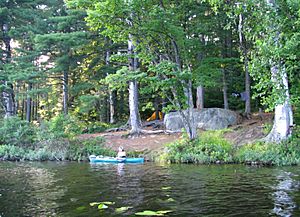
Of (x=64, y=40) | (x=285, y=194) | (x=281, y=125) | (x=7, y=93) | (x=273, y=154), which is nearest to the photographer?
(x=285, y=194)

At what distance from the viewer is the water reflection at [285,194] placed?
682cm

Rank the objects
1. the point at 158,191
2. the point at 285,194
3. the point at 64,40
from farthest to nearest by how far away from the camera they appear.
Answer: the point at 64,40 < the point at 158,191 < the point at 285,194

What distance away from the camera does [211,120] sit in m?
20.7

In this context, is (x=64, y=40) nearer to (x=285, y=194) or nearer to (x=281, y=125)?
(x=281, y=125)

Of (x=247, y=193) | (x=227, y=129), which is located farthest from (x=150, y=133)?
(x=247, y=193)

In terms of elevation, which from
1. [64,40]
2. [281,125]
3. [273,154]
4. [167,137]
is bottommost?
[273,154]

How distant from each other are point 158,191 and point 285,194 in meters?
3.17

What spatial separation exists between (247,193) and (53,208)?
469 centimetres

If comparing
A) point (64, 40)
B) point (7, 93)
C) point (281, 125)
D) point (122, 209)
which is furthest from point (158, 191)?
point (7, 93)

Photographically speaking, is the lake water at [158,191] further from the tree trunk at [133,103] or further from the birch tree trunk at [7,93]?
the birch tree trunk at [7,93]

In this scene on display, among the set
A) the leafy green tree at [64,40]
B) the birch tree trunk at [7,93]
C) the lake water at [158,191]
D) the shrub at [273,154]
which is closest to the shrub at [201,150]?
the shrub at [273,154]

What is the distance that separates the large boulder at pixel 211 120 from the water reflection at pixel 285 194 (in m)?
8.69

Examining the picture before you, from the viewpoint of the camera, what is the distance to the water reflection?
6.82 m

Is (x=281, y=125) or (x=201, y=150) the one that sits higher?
(x=281, y=125)
